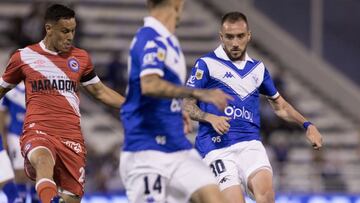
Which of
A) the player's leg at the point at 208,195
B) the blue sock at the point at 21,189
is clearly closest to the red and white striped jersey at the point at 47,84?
the player's leg at the point at 208,195

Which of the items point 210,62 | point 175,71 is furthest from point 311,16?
point 175,71

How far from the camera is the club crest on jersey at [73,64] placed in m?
9.20

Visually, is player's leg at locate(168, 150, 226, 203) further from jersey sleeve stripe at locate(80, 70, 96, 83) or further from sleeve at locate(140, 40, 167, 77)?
jersey sleeve stripe at locate(80, 70, 96, 83)

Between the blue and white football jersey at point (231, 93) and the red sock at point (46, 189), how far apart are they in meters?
1.49

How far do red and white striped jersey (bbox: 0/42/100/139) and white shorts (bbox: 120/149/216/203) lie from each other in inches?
86.5

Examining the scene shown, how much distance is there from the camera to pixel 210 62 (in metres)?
9.33

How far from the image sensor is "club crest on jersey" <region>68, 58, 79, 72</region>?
9.20 m

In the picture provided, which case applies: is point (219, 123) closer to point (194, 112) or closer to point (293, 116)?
point (194, 112)

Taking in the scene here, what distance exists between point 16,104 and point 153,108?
5383 mm

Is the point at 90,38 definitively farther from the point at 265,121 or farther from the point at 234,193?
the point at 234,193

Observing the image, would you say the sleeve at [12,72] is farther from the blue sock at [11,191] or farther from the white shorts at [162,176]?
the blue sock at [11,191]

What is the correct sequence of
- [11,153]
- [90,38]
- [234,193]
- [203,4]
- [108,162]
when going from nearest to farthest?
[234,193], [11,153], [108,162], [90,38], [203,4]

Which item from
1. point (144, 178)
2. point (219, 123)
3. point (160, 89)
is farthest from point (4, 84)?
point (160, 89)

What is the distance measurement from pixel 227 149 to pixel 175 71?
7.53 feet
